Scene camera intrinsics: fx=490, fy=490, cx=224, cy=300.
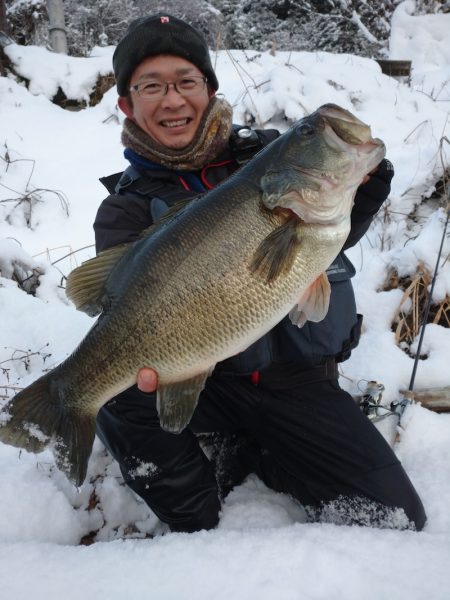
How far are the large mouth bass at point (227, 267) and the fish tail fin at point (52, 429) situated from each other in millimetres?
60

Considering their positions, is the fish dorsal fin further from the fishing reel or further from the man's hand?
the fishing reel

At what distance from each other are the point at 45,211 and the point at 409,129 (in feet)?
11.9

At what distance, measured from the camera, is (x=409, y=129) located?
4.93 metres

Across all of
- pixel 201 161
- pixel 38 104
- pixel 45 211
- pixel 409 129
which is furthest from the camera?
pixel 38 104

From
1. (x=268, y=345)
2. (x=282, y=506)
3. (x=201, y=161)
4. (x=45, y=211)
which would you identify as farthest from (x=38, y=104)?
(x=282, y=506)

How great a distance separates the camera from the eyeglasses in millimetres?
2105

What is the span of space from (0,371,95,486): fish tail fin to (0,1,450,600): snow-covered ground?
0.86 ft

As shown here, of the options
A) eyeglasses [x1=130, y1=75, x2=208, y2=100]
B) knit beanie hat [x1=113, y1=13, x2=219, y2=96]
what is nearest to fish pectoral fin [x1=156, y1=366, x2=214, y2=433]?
eyeglasses [x1=130, y1=75, x2=208, y2=100]

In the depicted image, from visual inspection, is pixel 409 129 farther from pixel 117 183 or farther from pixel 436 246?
pixel 117 183

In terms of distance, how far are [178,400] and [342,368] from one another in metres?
1.28

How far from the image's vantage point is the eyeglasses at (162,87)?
211 cm

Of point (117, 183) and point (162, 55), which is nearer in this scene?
point (162, 55)

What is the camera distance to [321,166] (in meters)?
1.50

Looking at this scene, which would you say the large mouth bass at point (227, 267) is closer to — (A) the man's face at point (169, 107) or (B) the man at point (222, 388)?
(B) the man at point (222, 388)
